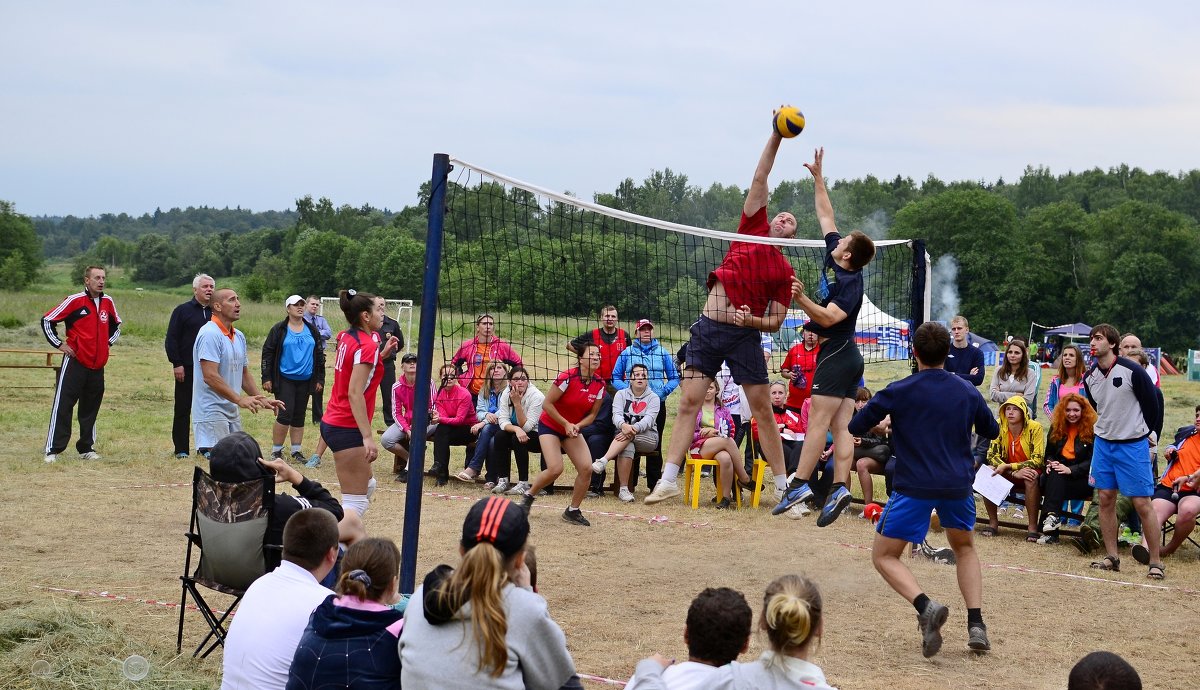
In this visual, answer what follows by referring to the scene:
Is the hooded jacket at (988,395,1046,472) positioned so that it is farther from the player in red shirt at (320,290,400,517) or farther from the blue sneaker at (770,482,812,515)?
the player in red shirt at (320,290,400,517)

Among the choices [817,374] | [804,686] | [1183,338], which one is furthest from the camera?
[1183,338]

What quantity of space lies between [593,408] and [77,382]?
561 centimetres

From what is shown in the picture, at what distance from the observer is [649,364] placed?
10.8 meters

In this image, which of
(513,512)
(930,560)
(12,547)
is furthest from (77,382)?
(513,512)

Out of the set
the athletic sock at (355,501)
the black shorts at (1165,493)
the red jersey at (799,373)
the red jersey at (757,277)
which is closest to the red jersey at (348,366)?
the athletic sock at (355,501)

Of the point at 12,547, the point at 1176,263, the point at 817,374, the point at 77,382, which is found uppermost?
the point at 1176,263

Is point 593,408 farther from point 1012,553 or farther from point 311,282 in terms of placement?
point 311,282

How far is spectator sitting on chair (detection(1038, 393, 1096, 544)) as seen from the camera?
9016 mm

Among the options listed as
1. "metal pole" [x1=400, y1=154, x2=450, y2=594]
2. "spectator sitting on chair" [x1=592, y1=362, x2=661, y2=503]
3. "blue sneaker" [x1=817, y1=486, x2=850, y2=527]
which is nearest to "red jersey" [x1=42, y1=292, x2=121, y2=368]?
"spectator sitting on chair" [x1=592, y1=362, x2=661, y2=503]

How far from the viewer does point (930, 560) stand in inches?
326

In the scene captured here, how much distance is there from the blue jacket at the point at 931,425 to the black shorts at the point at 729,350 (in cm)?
125

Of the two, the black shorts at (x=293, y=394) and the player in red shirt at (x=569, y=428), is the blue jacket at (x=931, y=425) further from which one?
the black shorts at (x=293, y=394)

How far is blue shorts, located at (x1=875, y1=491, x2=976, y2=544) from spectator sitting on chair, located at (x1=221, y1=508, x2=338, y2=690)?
10.3ft

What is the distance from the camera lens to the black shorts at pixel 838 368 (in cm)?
671
